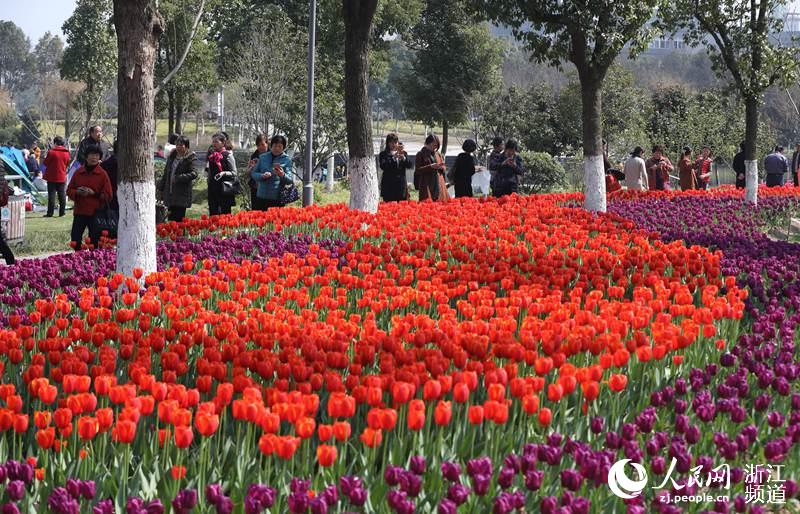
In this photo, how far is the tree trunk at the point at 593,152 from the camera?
1466cm

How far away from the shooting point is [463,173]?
16.3m

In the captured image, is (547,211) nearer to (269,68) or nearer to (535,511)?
(535,511)

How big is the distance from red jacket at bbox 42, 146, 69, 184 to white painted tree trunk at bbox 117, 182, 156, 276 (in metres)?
11.8

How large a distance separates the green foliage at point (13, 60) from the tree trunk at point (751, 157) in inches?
5137

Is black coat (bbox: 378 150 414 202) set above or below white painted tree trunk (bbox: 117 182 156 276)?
above

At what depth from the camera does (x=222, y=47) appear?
4419 centimetres

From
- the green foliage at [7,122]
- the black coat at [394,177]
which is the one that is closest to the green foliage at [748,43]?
the black coat at [394,177]

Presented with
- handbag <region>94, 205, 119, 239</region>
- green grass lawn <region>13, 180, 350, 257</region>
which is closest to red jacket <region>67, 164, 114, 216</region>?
handbag <region>94, 205, 119, 239</region>

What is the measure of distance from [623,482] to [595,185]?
1132 centimetres

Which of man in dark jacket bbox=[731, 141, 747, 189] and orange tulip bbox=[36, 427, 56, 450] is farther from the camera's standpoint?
man in dark jacket bbox=[731, 141, 747, 189]

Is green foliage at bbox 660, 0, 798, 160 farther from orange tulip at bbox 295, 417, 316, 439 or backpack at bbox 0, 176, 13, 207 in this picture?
orange tulip at bbox 295, 417, 316, 439

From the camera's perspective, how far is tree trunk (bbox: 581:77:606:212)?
48.1ft

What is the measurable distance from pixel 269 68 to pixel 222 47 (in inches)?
680

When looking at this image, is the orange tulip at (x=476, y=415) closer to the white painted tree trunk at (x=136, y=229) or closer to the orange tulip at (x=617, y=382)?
the orange tulip at (x=617, y=382)
